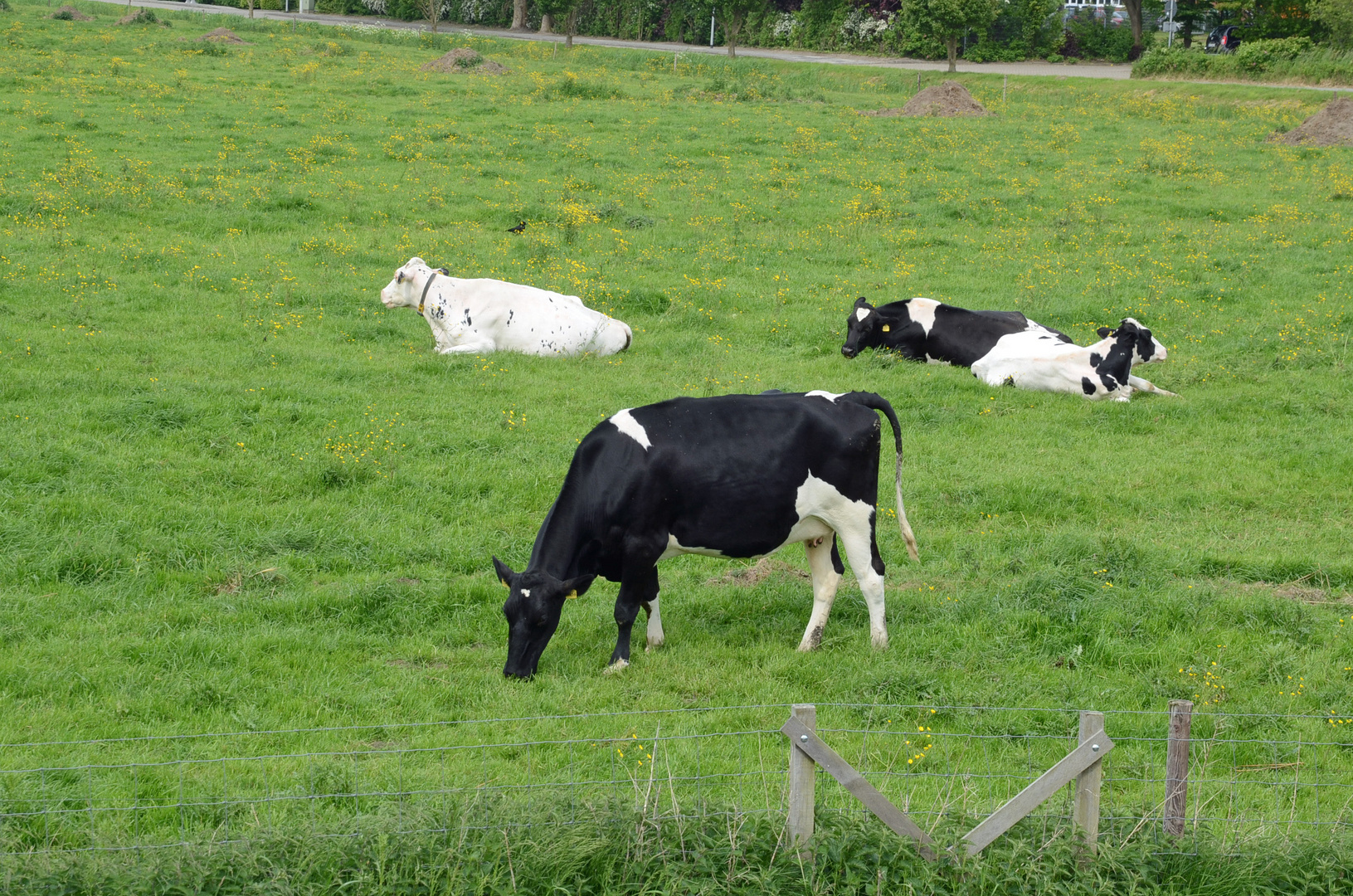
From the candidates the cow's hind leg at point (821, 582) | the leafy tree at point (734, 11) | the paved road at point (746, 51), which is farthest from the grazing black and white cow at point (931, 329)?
the leafy tree at point (734, 11)

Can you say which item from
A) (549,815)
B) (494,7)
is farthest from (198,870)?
(494,7)

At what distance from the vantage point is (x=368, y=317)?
56.0 feet

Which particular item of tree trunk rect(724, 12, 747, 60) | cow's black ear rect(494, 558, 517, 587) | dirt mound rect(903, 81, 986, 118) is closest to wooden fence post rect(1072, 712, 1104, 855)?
cow's black ear rect(494, 558, 517, 587)

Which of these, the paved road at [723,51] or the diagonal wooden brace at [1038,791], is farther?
the paved road at [723,51]

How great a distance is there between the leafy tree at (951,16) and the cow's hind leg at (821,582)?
48321 mm

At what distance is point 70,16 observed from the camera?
169ft

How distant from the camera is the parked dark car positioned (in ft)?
205

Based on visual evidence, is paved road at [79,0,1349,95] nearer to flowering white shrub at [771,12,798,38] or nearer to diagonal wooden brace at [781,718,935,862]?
flowering white shrub at [771,12,798,38]

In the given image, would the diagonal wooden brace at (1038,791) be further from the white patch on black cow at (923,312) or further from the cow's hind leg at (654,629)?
the white patch on black cow at (923,312)

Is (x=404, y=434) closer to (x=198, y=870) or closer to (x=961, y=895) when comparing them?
(x=198, y=870)

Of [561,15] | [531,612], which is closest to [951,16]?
[561,15]

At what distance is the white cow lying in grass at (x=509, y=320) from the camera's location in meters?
16.3

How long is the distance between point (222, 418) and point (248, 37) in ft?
143

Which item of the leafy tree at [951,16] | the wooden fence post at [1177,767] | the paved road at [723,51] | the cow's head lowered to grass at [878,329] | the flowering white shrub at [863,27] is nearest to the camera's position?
the wooden fence post at [1177,767]
